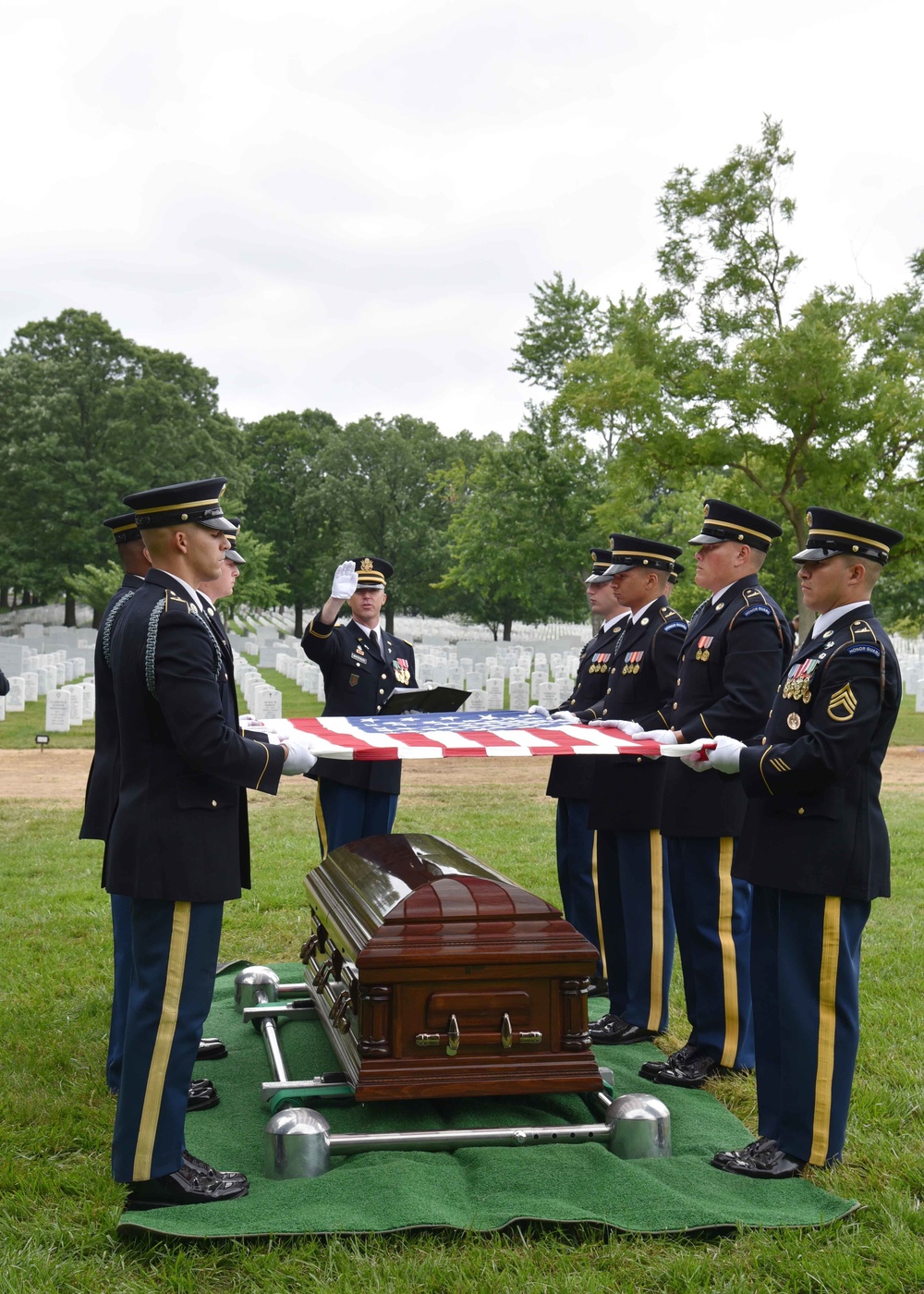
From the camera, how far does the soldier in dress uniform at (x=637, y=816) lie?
15.9 feet

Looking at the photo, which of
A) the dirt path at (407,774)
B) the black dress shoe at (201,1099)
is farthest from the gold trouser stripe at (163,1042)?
the dirt path at (407,774)

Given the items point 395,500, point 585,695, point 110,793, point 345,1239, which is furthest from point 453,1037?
point 395,500

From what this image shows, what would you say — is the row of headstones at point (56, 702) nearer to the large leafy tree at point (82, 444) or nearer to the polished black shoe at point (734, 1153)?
the polished black shoe at point (734, 1153)

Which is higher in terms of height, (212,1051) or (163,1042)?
(163,1042)

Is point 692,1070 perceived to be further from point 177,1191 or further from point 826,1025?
point 177,1191

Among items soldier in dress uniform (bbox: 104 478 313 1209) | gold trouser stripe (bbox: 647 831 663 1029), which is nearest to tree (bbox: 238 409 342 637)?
gold trouser stripe (bbox: 647 831 663 1029)

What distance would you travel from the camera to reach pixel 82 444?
128 feet

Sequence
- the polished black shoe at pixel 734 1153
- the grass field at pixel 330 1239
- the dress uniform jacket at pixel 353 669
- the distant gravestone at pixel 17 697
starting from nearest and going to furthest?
the grass field at pixel 330 1239
the polished black shoe at pixel 734 1153
the dress uniform jacket at pixel 353 669
the distant gravestone at pixel 17 697

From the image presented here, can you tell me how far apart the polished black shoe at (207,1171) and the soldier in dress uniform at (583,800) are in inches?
95.6

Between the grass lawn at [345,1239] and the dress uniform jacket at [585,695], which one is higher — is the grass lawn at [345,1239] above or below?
below

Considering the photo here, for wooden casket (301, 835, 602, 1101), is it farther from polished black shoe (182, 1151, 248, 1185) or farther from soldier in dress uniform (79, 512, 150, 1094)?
soldier in dress uniform (79, 512, 150, 1094)

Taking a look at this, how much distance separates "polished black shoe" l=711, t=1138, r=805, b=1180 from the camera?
345cm

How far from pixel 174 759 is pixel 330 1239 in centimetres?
134

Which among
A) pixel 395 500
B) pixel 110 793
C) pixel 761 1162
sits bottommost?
pixel 761 1162
